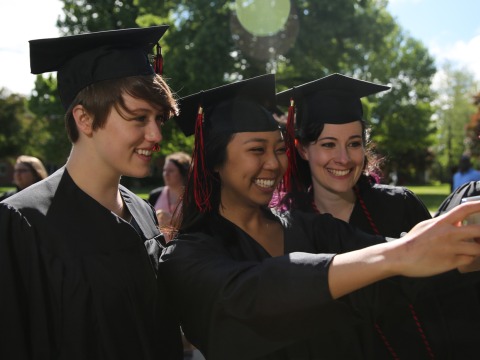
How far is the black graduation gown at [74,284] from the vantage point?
1.76 meters

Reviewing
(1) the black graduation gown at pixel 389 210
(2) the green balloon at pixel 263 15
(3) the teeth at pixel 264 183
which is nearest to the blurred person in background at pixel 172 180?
(1) the black graduation gown at pixel 389 210

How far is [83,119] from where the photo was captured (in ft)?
6.91

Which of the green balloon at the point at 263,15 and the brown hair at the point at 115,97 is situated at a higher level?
the green balloon at the point at 263,15

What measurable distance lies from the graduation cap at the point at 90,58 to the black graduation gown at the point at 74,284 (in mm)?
460

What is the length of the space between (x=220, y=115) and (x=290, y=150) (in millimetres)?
449

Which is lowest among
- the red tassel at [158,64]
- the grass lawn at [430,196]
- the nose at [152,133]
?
the grass lawn at [430,196]

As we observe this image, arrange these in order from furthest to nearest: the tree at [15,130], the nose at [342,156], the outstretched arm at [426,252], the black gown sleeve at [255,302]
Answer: the tree at [15,130]
the nose at [342,156]
the black gown sleeve at [255,302]
the outstretched arm at [426,252]

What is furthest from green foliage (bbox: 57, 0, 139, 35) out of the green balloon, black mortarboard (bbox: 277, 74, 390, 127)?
black mortarboard (bbox: 277, 74, 390, 127)

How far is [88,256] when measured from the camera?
74.4 inches

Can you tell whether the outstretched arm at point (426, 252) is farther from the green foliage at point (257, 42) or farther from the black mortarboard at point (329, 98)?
the green foliage at point (257, 42)

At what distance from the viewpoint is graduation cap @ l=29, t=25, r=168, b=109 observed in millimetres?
2154

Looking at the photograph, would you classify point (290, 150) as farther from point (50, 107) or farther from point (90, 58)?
point (50, 107)

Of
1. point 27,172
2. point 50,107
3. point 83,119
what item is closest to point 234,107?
point 83,119

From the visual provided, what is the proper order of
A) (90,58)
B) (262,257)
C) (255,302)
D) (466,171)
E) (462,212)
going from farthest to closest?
(466,171) < (90,58) < (262,257) < (255,302) < (462,212)
